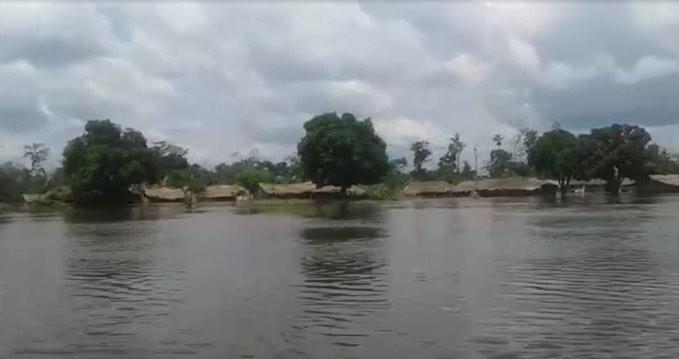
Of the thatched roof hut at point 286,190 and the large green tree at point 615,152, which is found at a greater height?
the large green tree at point 615,152

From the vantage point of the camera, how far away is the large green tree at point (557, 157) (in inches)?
3553

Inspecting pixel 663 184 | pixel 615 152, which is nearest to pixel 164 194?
pixel 615 152

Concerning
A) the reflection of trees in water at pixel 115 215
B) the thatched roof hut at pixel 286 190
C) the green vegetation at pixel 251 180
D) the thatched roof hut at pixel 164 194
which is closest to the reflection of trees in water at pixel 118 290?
the reflection of trees in water at pixel 115 215

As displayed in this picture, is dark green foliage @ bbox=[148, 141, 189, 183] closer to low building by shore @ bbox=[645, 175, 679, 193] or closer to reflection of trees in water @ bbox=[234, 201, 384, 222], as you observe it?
reflection of trees in water @ bbox=[234, 201, 384, 222]

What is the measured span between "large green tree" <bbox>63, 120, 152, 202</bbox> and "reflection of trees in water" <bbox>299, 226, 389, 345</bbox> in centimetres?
5119

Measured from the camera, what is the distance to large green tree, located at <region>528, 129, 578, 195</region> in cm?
9025

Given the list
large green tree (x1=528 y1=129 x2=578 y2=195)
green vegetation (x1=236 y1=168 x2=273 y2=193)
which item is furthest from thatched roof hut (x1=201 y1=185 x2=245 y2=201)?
large green tree (x1=528 y1=129 x2=578 y2=195)

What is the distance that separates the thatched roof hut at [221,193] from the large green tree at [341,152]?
14315mm

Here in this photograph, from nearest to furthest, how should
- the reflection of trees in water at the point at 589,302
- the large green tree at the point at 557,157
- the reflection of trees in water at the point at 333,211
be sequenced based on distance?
the reflection of trees in water at the point at 589,302 < the reflection of trees in water at the point at 333,211 < the large green tree at the point at 557,157

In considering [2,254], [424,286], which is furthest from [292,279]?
[2,254]

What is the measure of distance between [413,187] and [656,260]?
86.3 metres

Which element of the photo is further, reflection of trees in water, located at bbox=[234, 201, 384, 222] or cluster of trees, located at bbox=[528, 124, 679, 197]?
cluster of trees, located at bbox=[528, 124, 679, 197]

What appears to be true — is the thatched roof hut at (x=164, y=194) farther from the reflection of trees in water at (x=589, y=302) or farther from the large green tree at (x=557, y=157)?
the reflection of trees in water at (x=589, y=302)

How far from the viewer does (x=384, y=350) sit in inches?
421
